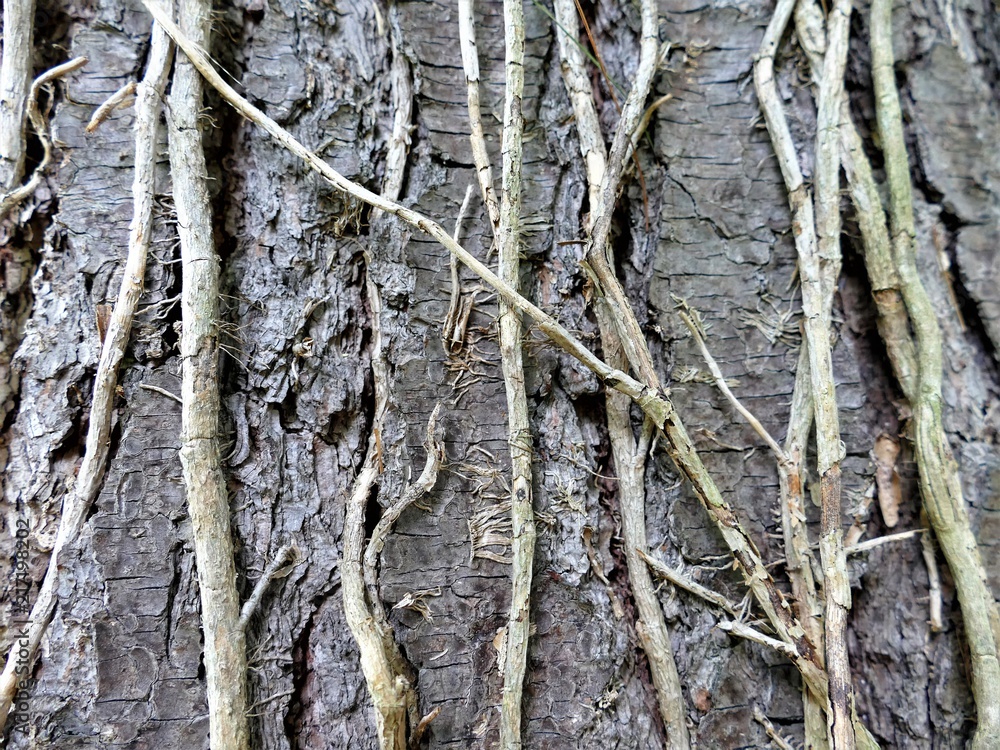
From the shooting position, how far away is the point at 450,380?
3.45ft

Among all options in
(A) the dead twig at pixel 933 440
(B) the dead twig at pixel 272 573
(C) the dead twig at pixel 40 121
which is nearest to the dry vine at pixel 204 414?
(B) the dead twig at pixel 272 573

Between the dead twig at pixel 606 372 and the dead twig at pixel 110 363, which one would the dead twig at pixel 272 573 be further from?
the dead twig at pixel 606 372

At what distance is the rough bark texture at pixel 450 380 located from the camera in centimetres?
96

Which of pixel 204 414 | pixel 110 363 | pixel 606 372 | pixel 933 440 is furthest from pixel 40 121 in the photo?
pixel 933 440

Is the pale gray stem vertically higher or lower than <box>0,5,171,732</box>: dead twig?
higher

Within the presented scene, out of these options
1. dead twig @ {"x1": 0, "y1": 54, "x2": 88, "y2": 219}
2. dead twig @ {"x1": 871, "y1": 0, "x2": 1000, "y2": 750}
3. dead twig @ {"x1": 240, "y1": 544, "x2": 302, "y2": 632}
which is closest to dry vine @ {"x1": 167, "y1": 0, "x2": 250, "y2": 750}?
dead twig @ {"x1": 240, "y1": 544, "x2": 302, "y2": 632}

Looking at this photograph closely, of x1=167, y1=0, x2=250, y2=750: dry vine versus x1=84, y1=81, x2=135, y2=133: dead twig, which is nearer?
x1=167, y1=0, x2=250, y2=750: dry vine

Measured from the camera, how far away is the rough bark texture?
0.96 metres

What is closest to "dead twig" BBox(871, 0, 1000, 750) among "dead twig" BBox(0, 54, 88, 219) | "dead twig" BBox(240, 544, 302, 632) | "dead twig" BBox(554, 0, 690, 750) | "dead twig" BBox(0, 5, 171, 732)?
"dead twig" BBox(554, 0, 690, 750)

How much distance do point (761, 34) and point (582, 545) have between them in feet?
3.52

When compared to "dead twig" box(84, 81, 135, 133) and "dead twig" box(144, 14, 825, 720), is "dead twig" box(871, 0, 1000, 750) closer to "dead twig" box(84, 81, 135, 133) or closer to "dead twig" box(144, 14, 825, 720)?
"dead twig" box(144, 14, 825, 720)

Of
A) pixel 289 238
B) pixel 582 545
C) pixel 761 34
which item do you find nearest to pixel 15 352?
pixel 289 238

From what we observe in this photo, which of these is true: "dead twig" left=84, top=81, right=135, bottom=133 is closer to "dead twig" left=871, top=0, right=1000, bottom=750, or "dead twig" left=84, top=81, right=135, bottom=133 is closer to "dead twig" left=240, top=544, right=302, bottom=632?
"dead twig" left=240, top=544, right=302, bottom=632

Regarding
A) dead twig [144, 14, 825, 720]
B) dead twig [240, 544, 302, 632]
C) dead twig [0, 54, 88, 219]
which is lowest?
dead twig [240, 544, 302, 632]
